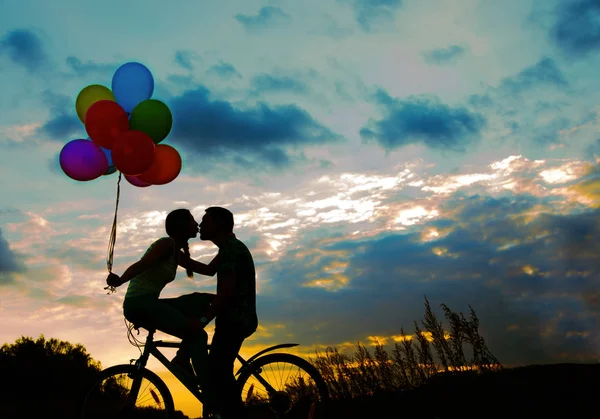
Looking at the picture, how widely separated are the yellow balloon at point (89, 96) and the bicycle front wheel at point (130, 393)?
3.85 meters

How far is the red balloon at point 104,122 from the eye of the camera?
262 inches

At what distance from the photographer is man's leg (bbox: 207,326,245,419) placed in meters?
4.95

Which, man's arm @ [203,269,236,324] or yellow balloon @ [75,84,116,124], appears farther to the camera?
yellow balloon @ [75,84,116,124]

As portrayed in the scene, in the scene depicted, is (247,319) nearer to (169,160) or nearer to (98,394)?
(98,394)

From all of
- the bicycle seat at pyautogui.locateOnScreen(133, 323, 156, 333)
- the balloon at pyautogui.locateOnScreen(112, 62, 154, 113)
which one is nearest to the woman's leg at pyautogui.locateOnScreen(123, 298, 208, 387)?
the bicycle seat at pyautogui.locateOnScreen(133, 323, 156, 333)

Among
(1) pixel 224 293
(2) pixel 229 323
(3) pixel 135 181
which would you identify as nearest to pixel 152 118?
(3) pixel 135 181

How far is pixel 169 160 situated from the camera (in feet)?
23.0

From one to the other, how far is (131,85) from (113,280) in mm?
3439

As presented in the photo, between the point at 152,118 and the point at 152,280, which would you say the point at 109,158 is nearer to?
the point at 152,118

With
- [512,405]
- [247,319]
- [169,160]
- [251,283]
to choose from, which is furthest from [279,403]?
[169,160]

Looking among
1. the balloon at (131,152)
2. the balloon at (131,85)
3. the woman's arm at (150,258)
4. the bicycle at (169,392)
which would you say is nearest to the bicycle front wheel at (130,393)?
the bicycle at (169,392)

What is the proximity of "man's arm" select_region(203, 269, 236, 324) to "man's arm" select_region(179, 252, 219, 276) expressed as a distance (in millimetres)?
678

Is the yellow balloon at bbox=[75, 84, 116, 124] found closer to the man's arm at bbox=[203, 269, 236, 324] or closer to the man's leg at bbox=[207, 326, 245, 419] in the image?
the man's arm at bbox=[203, 269, 236, 324]

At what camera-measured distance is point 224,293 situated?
4.86m
